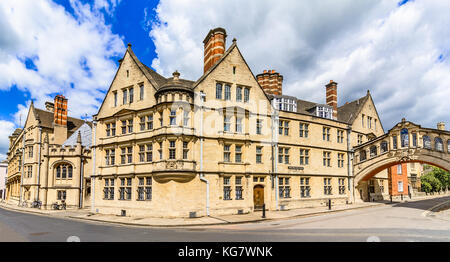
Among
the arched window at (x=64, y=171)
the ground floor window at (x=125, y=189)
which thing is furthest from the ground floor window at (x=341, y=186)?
the arched window at (x=64, y=171)

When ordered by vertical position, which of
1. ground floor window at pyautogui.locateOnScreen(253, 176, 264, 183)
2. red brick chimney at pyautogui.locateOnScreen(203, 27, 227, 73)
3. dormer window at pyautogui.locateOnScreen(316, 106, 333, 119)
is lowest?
ground floor window at pyautogui.locateOnScreen(253, 176, 264, 183)

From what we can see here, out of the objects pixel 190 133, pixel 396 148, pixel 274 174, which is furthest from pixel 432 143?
pixel 190 133

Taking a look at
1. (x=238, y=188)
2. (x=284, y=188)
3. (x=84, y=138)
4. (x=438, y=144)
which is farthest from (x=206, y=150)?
(x=438, y=144)

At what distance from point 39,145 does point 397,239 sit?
4289cm

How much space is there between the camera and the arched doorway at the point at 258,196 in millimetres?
24969

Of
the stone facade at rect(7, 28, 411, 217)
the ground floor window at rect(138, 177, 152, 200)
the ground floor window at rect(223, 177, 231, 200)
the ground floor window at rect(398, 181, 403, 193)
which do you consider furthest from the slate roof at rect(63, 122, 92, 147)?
the ground floor window at rect(398, 181, 403, 193)

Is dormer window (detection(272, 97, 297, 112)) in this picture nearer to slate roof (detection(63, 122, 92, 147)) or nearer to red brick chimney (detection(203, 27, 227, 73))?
red brick chimney (detection(203, 27, 227, 73))

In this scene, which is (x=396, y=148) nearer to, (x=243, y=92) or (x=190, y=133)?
(x=243, y=92)

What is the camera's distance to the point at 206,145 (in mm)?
23016

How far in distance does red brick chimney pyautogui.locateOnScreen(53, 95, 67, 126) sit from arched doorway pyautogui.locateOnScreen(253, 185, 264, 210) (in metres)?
31.3

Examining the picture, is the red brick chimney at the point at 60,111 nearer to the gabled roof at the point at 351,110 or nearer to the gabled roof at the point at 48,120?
A: the gabled roof at the point at 48,120

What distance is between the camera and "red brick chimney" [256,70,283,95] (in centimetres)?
3177

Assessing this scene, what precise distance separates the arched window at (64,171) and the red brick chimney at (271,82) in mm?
26596
